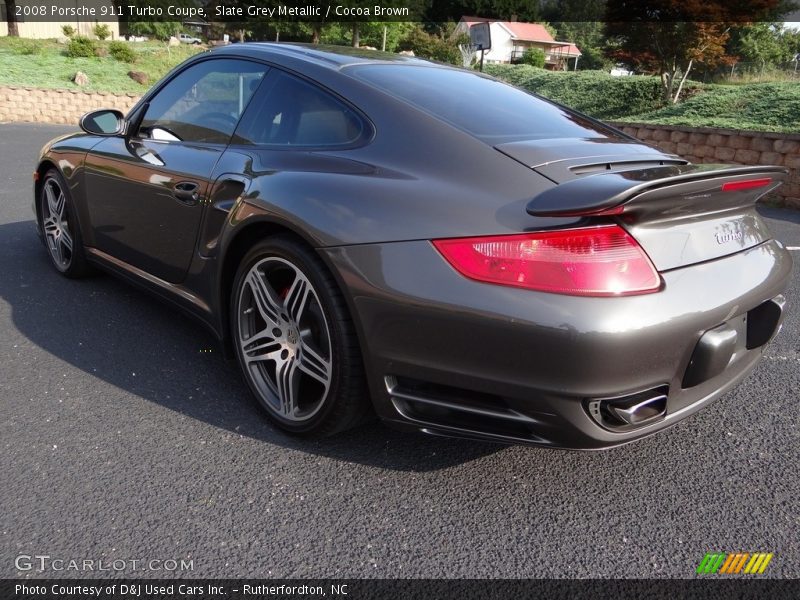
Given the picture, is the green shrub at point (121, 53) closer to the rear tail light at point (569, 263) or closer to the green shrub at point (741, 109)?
the green shrub at point (741, 109)

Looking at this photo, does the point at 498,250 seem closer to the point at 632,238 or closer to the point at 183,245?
the point at 632,238

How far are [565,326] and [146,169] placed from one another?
7.27 ft

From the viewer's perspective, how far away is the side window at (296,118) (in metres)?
2.38

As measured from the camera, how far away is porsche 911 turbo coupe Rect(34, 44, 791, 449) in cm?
173

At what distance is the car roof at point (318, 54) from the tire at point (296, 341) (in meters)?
0.90

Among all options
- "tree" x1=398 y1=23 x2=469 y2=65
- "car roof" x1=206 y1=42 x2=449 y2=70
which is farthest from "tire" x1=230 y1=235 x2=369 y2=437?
"tree" x1=398 y1=23 x2=469 y2=65

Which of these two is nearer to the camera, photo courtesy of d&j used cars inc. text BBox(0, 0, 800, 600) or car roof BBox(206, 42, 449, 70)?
photo courtesy of d&j used cars inc. text BBox(0, 0, 800, 600)

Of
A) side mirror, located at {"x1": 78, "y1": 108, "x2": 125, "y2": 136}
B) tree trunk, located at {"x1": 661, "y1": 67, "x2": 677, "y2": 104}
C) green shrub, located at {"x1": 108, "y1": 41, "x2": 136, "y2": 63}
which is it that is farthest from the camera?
green shrub, located at {"x1": 108, "y1": 41, "x2": 136, "y2": 63}

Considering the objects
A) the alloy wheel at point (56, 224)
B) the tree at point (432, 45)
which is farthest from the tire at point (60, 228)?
the tree at point (432, 45)

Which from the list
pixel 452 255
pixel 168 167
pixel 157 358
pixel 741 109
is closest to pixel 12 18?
pixel 741 109

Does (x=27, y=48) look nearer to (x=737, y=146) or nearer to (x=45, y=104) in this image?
(x=45, y=104)

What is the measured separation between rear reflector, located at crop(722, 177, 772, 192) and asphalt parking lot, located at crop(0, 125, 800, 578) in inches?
38.9

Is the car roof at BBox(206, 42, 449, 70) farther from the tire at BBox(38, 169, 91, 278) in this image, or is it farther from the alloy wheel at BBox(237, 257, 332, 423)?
the tire at BBox(38, 169, 91, 278)

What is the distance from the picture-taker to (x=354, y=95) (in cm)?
239
